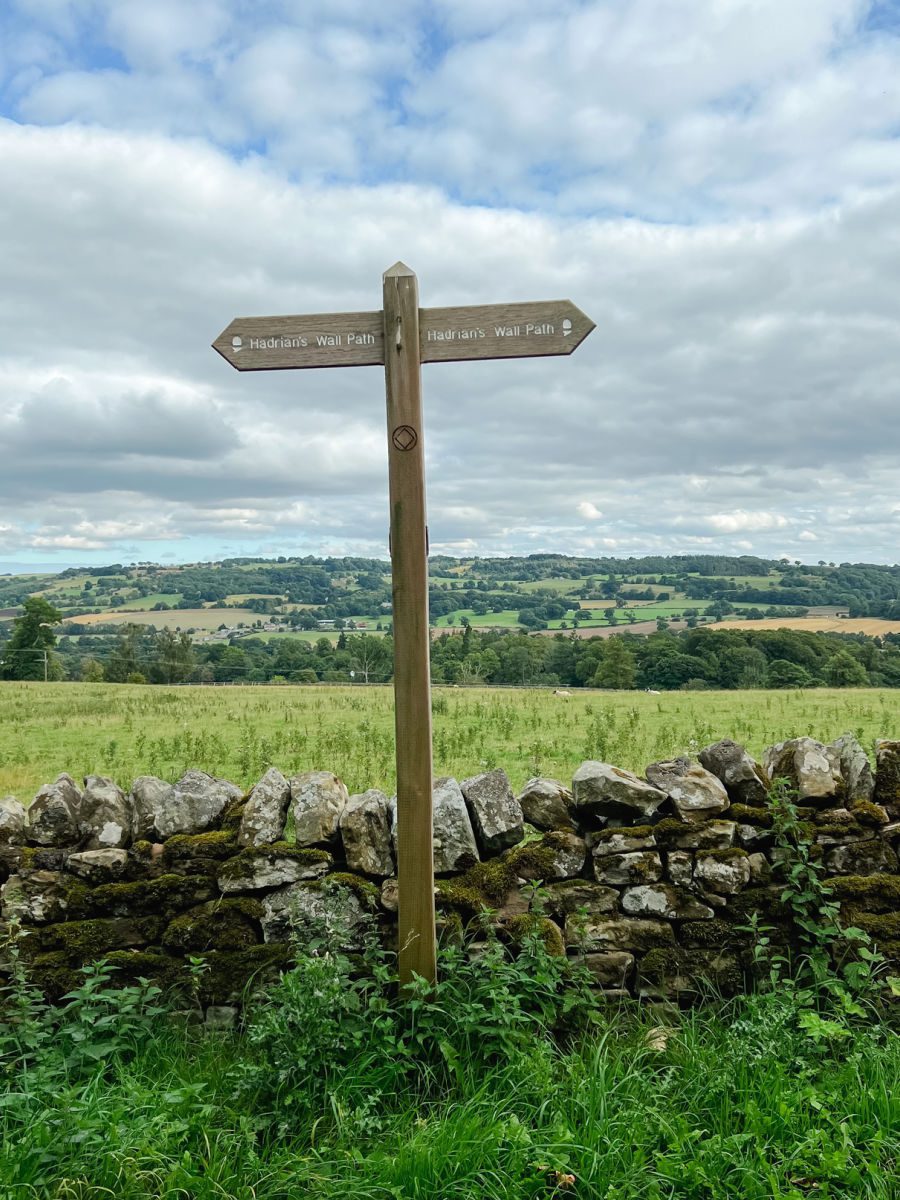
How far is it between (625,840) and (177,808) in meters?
2.66

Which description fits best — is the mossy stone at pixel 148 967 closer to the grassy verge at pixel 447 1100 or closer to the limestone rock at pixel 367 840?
the grassy verge at pixel 447 1100

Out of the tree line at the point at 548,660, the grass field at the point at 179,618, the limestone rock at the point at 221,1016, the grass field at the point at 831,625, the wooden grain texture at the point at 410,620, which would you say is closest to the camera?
the wooden grain texture at the point at 410,620

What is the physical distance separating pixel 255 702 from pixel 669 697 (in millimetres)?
8866

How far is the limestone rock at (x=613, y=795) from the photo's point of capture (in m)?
4.64

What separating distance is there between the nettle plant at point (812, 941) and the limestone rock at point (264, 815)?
267 centimetres

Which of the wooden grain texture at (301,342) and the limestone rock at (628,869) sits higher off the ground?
the wooden grain texture at (301,342)

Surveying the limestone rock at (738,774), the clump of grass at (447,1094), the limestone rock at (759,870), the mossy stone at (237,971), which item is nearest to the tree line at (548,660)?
the limestone rock at (738,774)

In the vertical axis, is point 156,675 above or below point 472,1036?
below

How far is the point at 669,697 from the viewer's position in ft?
57.3

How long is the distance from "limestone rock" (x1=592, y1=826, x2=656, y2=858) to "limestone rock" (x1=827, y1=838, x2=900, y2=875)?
3.58ft

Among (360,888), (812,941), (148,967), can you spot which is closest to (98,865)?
(148,967)

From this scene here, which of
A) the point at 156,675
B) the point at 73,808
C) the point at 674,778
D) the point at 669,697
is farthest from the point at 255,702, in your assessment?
the point at 156,675

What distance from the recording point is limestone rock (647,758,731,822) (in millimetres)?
4695

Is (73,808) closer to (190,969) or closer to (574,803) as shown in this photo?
(190,969)
